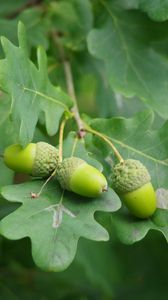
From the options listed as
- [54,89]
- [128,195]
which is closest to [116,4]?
Result: [54,89]

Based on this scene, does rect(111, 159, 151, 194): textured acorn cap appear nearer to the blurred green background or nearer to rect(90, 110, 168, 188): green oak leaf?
rect(90, 110, 168, 188): green oak leaf

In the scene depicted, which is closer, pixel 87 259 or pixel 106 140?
pixel 106 140

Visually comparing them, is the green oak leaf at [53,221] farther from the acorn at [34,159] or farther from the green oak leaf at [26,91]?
the green oak leaf at [26,91]

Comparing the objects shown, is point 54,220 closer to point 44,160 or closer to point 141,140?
point 44,160

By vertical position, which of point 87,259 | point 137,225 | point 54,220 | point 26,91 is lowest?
point 87,259

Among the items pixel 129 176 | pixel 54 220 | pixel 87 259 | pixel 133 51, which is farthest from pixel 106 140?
pixel 87 259

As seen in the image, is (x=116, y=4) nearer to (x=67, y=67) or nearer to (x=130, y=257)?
(x=67, y=67)

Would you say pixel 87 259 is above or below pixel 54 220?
below

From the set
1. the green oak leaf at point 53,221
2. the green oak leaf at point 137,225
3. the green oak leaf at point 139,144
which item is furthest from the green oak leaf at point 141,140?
the green oak leaf at point 53,221
